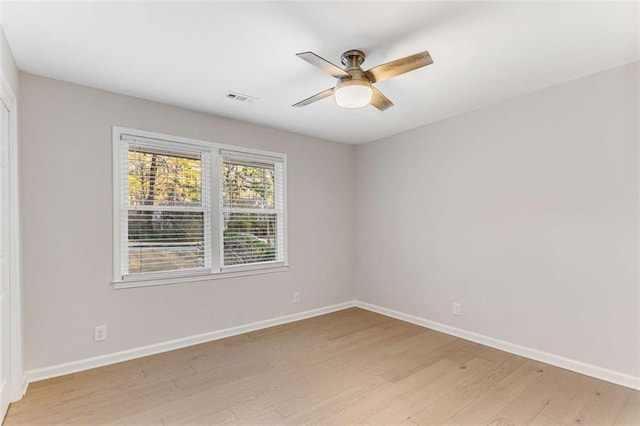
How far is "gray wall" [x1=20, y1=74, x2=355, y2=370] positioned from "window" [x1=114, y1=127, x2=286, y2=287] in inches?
4.3

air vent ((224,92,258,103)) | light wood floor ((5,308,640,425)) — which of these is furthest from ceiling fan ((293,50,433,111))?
light wood floor ((5,308,640,425))

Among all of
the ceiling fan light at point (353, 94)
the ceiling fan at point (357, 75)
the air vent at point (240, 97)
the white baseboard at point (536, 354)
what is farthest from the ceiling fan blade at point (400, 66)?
the white baseboard at point (536, 354)

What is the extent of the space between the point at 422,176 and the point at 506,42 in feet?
6.49

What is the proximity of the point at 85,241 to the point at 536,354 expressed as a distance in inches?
163

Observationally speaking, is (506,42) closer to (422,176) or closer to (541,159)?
(541,159)

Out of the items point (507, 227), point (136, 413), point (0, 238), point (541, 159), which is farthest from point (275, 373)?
point (541, 159)

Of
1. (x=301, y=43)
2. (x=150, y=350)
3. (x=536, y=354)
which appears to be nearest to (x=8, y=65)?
(x=301, y=43)

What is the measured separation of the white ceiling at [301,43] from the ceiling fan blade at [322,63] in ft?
0.71

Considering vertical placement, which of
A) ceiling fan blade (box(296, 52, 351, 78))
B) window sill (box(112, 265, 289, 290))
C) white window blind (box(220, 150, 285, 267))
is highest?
ceiling fan blade (box(296, 52, 351, 78))

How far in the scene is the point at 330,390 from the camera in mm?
2502

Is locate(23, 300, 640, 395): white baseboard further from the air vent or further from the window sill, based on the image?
the air vent

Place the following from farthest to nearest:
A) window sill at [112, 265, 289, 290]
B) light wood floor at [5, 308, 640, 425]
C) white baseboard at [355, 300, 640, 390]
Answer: window sill at [112, 265, 289, 290], white baseboard at [355, 300, 640, 390], light wood floor at [5, 308, 640, 425]

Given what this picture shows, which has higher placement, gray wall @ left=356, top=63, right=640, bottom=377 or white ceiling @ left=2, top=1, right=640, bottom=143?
white ceiling @ left=2, top=1, right=640, bottom=143

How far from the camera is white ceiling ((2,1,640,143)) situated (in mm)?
1890
